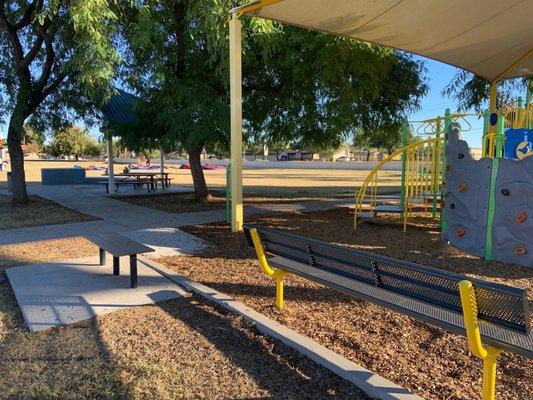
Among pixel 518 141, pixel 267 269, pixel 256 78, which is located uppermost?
pixel 256 78

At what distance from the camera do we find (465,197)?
7.02 meters

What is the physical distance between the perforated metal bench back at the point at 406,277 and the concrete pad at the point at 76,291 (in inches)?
56.0

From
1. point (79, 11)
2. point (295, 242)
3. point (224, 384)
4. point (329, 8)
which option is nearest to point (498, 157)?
point (329, 8)

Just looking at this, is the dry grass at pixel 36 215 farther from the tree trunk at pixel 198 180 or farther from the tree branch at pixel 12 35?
the tree branch at pixel 12 35

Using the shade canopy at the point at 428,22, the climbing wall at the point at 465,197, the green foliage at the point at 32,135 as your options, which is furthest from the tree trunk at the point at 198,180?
the climbing wall at the point at 465,197

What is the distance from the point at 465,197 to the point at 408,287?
4.48 metres

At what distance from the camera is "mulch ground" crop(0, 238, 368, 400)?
2.97 metres

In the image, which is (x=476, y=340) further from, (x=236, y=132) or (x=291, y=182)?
(x=291, y=182)

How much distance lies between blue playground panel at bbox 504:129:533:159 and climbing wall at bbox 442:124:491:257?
943 mm

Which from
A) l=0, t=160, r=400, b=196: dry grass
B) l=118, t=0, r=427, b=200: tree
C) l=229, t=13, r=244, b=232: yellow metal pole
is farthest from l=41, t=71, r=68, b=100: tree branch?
l=0, t=160, r=400, b=196: dry grass

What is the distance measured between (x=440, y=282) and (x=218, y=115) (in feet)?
26.0

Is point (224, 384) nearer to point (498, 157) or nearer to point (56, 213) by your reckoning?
point (498, 157)

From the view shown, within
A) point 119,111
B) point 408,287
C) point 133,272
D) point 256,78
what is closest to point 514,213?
point 408,287

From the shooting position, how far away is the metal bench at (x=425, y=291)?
2.46 meters
